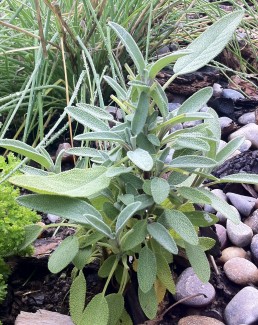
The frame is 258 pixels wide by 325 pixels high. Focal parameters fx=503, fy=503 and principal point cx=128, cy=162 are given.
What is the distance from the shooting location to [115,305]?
33.6 inches

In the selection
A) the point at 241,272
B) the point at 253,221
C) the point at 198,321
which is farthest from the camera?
the point at 253,221

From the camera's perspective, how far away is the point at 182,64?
2.76ft

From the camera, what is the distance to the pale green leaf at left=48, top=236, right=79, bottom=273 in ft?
2.58

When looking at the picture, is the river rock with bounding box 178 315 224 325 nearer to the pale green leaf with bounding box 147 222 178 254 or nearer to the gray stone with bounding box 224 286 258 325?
the gray stone with bounding box 224 286 258 325

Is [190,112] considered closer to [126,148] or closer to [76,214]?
[126,148]

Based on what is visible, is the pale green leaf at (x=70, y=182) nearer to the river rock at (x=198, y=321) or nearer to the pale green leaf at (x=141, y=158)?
the pale green leaf at (x=141, y=158)

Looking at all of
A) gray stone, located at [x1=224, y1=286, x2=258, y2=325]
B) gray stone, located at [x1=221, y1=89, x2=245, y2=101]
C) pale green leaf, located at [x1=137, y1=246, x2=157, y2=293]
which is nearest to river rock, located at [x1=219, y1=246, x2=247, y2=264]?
gray stone, located at [x1=224, y1=286, x2=258, y2=325]

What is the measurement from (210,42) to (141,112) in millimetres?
181

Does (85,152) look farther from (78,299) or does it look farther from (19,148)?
(78,299)

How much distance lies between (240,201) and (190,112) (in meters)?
0.49

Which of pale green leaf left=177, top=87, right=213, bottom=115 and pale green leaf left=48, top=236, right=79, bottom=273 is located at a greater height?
pale green leaf left=177, top=87, right=213, bottom=115

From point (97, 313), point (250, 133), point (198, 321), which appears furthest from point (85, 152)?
point (250, 133)

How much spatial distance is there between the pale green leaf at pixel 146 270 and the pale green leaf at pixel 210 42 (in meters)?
0.30

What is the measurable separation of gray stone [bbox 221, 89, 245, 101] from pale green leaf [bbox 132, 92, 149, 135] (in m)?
0.94
